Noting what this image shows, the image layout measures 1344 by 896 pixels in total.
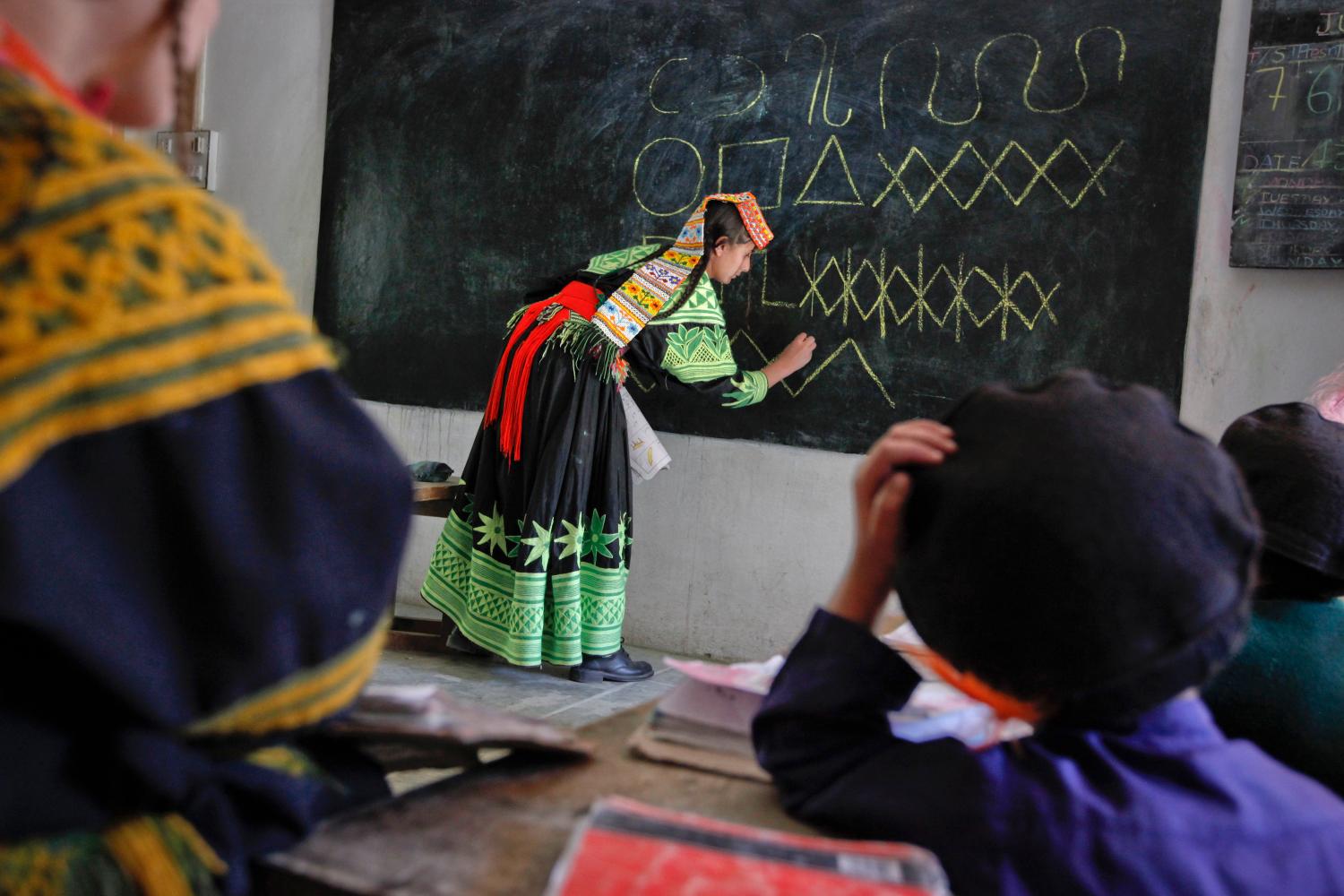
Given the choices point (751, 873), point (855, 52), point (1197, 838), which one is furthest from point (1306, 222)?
point (751, 873)

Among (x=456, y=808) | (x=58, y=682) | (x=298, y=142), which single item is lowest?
(x=456, y=808)

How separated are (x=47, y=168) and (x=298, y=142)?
4.99 meters

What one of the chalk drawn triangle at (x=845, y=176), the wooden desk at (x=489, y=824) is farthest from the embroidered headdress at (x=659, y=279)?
the wooden desk at (x=489, y=824)

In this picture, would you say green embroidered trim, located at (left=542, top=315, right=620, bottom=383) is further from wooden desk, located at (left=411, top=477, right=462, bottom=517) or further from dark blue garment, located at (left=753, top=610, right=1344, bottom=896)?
dark blue garment, located at (left=753, top=610, right=1344, bottom=896)

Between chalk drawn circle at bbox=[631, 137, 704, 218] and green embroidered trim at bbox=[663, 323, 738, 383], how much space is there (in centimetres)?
64

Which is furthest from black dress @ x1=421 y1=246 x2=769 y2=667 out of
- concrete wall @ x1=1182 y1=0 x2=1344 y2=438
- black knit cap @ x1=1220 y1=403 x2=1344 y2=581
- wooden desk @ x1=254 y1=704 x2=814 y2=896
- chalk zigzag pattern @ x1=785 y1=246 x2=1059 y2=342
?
wooden desk @ x1=254 y1=704 x2=814 y2=896

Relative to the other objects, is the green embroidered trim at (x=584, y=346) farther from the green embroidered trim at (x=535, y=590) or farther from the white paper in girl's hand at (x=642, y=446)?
the green embroidered trim at (x=535, y=590)

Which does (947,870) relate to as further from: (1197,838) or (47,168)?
(47,168)

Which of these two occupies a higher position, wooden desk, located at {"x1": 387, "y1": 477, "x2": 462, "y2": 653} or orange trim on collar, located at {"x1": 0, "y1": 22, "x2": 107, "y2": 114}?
orange trim on collar, located at {"x1": 0, "y1": 22, "x2": 107, "y2": 114}

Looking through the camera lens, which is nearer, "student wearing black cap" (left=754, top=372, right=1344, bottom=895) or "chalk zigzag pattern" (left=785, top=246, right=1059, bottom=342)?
"student wearing black cap" (left=754, top=372, right=1344, bottom=895)

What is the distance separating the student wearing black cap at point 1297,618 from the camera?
3.95 feet

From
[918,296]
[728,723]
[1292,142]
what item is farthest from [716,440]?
[728,723]

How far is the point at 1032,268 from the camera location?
368 cm

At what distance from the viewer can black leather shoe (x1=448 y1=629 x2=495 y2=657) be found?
4.16 meters
